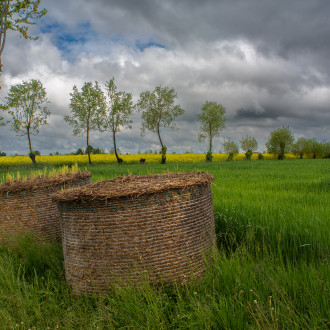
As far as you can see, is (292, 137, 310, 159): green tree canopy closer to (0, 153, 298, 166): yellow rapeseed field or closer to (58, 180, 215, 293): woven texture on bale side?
(0, 153, 298, 166): yellow rapeseed field

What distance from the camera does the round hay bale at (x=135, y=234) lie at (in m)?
2.75

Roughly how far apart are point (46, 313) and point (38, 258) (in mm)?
1136

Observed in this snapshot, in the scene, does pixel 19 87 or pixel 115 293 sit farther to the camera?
pixel 19 87

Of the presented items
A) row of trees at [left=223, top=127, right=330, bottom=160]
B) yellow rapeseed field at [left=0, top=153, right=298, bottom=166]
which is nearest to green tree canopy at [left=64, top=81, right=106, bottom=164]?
yellow rapeseed field at [left=0, top=153, right=298, bottom=166]

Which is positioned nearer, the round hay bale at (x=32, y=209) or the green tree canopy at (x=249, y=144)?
the round hay bale at (x=32, y=209)

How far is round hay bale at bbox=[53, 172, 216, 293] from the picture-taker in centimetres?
275

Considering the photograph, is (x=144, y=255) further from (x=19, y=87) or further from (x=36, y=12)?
(x=19, y=87)

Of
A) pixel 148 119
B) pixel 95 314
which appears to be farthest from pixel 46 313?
pixel 148 119

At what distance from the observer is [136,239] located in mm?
2756

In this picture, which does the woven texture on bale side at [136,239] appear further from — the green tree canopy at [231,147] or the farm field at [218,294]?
the green tree canopy at [231,147]

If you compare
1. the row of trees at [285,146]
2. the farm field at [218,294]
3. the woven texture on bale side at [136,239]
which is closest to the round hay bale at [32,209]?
the farm field at [218,294]

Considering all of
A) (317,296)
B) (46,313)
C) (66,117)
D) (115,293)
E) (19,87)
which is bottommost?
(46,313)

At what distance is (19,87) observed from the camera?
3412 cm

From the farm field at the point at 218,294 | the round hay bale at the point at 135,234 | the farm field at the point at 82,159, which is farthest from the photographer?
the farm field at the point at 82,159
